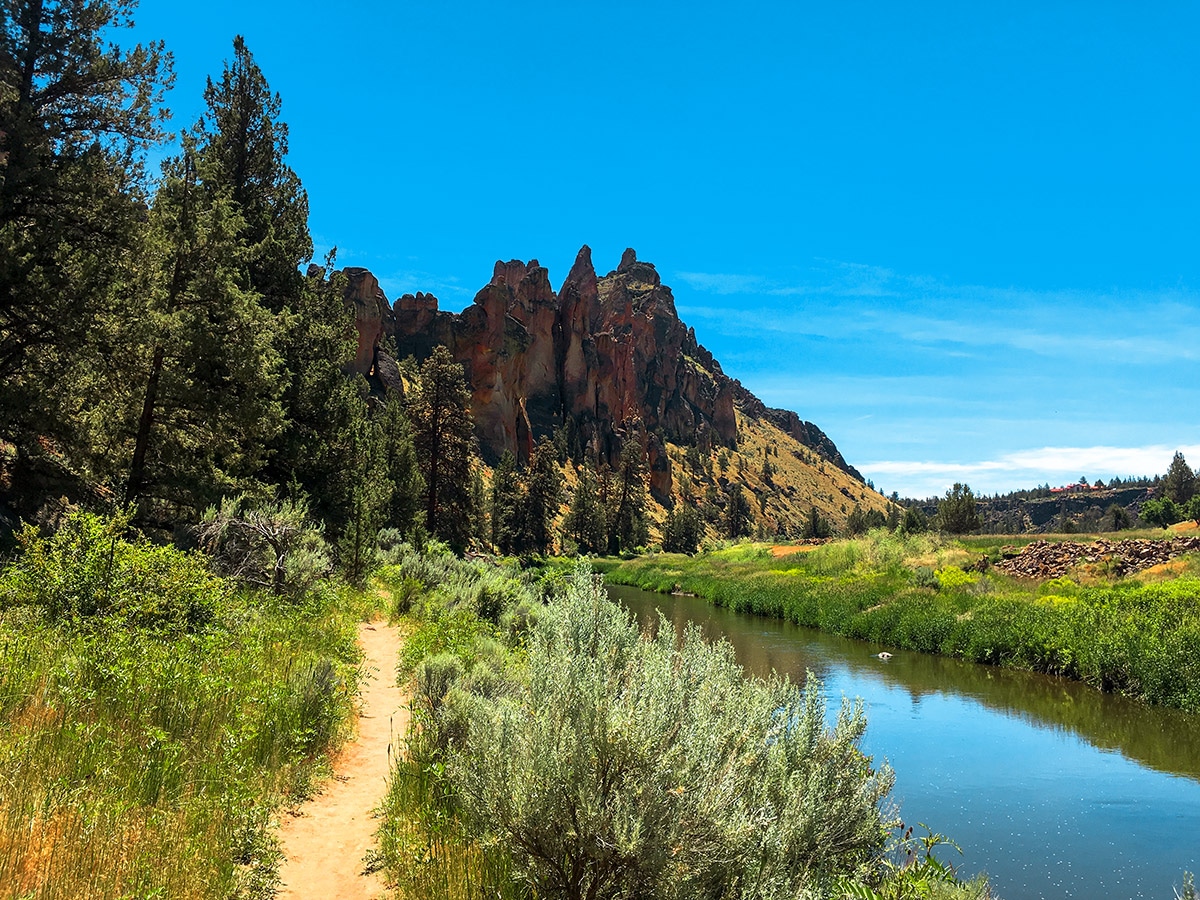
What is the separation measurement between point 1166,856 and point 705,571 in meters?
43.8

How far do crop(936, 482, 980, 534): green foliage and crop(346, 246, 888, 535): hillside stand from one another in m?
41.5

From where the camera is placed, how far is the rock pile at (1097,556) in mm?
28266

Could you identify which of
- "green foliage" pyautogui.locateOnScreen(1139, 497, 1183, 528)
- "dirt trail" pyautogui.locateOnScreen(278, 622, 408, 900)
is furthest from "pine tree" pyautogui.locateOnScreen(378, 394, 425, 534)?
"green foliage" pyautogui.locateOnScreen(1139, 497, 1183, 528)

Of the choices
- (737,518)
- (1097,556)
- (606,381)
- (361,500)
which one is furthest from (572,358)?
(361,500)

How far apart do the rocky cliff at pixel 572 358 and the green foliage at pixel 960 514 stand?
5215cm

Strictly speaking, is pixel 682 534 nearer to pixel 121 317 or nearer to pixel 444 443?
pixel 444 443

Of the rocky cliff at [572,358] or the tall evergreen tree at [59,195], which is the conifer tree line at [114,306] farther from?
the rocky cliff at [572,358]

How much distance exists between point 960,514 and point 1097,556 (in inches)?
1777

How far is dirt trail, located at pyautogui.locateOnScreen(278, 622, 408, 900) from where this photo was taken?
476 cm

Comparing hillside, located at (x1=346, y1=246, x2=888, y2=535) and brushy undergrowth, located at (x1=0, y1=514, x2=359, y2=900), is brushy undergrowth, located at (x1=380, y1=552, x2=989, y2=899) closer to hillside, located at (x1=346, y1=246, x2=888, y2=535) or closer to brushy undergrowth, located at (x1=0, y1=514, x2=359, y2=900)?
brushy undergrowth, located at (x1=0, y1=514, x2=359, y2=900)

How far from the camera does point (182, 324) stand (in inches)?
528

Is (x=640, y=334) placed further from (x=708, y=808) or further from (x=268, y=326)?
(x=708, y=808)

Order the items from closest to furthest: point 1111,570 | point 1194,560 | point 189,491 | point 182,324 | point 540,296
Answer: point 182,324 → point 189,491 → point 1194,560 → point 1111,570 → point 540,296

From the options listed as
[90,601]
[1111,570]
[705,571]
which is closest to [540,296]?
[705,571]
